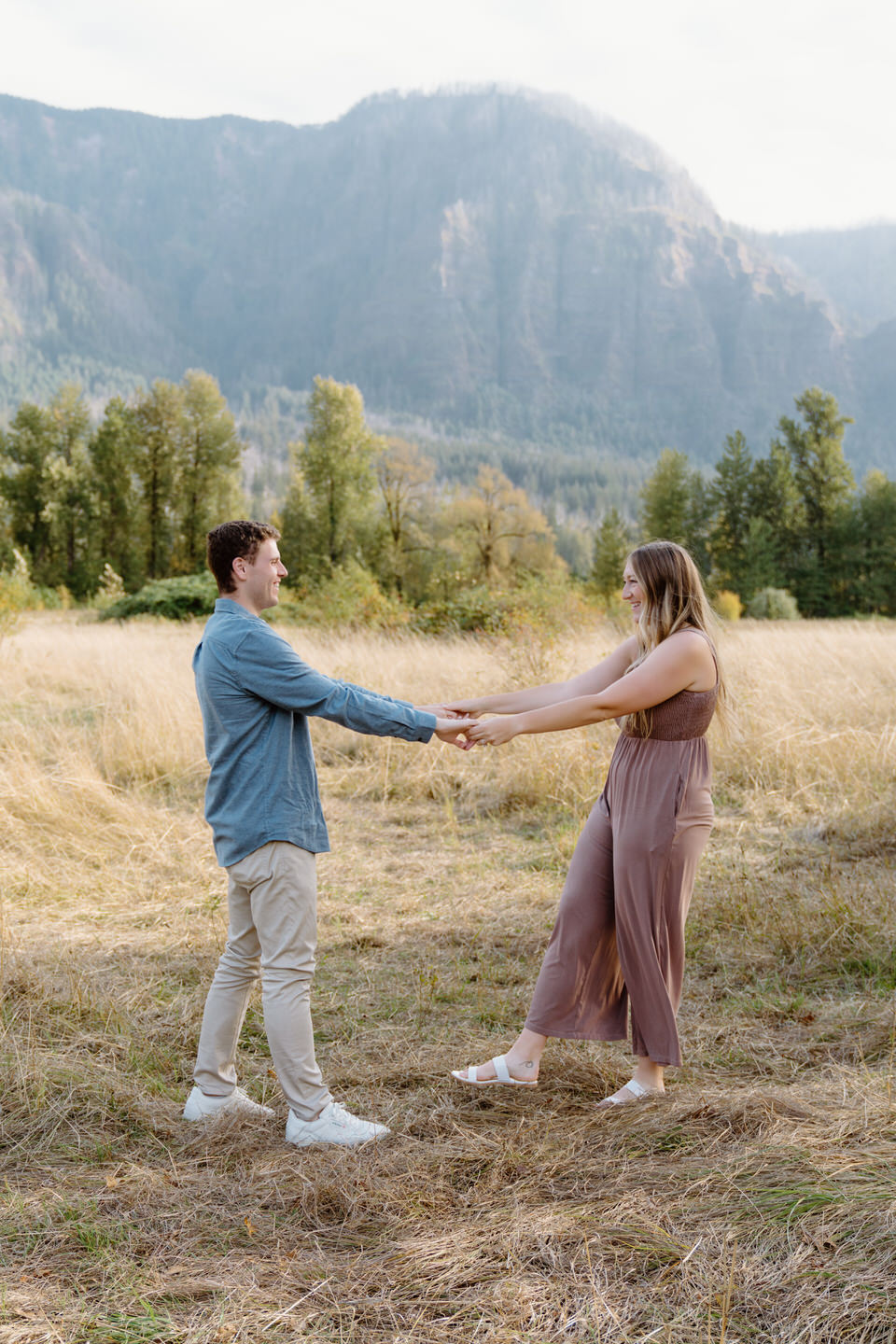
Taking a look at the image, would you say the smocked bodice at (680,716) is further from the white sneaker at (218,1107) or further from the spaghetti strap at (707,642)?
the white sneaker at (218,1107)

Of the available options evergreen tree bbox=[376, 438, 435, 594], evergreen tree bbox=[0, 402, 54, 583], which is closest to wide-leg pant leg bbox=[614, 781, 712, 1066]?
evergreen tree bbox=[376, 438, 435, 594]

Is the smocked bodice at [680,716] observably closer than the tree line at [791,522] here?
Yes

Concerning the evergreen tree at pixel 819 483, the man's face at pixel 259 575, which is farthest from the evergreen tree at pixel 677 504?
the man's face at pixel 259 575

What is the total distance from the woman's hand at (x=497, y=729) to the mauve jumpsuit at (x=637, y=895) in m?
0.39

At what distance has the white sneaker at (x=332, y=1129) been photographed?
3023 millimetres

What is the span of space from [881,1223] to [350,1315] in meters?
1.22

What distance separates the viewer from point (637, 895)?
127 inches

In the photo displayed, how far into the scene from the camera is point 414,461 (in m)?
38.4

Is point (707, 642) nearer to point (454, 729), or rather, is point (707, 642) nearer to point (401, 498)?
point (454, 729)

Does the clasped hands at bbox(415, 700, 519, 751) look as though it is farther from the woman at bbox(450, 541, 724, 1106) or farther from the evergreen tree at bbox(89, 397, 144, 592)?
the evergreen tree at bbox(89, 397, 144, 592)

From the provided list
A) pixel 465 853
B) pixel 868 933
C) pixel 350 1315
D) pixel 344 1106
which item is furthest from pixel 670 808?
pixel 465 853

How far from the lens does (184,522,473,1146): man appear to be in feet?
9.88

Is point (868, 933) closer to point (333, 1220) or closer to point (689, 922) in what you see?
point (689, 922)

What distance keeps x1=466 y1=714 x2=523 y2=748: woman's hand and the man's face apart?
3.14ft
